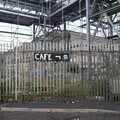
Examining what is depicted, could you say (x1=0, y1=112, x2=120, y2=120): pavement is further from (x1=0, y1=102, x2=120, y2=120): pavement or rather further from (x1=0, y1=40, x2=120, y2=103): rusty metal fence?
(x1=0, y1=40, x2=120, y2=103): rusty metal fence

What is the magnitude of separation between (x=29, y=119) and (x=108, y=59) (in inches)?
275

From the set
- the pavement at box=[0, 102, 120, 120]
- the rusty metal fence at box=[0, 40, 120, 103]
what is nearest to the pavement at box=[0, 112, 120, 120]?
the pavement at box=[0, 102, 120, 120]

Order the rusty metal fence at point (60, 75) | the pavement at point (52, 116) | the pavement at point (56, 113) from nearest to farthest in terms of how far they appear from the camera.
A: the pavement at point (52, 116) < the pavement at point (56, 113) < the rusty metal fence at point (60, 75)

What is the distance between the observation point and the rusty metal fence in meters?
14.8

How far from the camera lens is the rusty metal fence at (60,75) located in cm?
1482

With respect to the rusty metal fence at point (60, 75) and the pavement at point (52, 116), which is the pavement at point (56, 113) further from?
the rusty metal fence at point (60, 75)

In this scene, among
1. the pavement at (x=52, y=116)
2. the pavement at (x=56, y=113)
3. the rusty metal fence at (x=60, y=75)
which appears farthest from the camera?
the rusty metal fence at (x=60, y=75)

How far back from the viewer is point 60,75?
50.0ft

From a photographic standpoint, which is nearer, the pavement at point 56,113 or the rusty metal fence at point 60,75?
the pavement at point 56,113

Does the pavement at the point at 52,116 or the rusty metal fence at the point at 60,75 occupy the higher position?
the rusty metal fence at the point at 60,75

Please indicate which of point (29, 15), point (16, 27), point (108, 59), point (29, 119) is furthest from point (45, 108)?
point (16, 27)

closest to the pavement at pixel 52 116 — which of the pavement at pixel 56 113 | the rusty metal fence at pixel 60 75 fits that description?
the pavement at pixel 56 113

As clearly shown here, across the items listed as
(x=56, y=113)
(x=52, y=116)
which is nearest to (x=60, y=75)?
(x=56, y=113)

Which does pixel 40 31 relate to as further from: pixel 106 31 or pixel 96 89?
pixel 96 89
